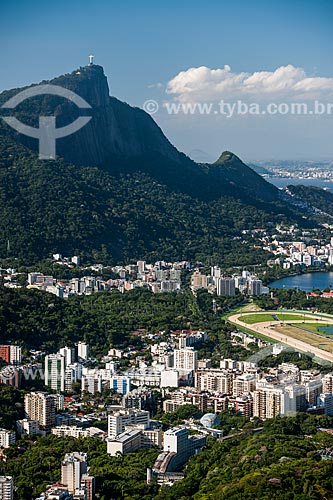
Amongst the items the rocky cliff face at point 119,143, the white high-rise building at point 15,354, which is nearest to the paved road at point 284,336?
the white high-rise building at point 15,354

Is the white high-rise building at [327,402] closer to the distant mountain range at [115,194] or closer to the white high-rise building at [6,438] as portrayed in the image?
the white high-rise building at [6,438]

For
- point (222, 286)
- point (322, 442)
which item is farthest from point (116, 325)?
point (322, 442)

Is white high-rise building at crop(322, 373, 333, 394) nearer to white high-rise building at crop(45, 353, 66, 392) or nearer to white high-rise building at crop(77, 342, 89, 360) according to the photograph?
white high-rise building at crop(45, 353, 66, 392)

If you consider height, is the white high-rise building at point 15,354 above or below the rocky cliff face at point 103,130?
below

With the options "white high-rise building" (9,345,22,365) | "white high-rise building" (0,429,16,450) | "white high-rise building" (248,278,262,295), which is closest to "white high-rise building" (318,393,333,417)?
"white high-rise building" (0,429,16,450)

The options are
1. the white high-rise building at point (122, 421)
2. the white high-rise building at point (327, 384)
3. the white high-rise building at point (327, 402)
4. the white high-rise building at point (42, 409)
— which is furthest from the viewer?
the white high-rise building at point (327, 384)

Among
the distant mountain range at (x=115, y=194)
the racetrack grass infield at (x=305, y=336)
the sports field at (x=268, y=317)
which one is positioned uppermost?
the distant mountain range at (x=115, y=194)

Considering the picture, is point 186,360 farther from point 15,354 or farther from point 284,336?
point 284,336
